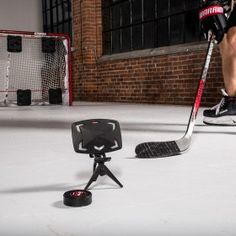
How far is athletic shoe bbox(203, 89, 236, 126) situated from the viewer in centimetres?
209

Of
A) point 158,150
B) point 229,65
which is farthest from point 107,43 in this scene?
point 158,150

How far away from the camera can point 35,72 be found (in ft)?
26.8

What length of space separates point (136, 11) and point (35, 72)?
3240 mm

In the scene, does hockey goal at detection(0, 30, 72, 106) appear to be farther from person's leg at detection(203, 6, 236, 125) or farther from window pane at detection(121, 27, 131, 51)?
person's leg at detection(203, 6, 236, 125)

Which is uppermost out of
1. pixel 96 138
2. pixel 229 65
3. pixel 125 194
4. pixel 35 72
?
pixel 35 72

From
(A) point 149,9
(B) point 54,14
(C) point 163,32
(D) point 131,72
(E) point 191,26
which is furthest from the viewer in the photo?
(B) point 54,14

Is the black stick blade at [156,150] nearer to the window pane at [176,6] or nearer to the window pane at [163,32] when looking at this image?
the window pane at [176,6]

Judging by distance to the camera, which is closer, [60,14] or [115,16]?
[115,16]

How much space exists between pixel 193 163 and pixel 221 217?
0.54 m

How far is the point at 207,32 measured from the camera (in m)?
1.79

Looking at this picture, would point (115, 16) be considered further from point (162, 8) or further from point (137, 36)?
point (162, 8)

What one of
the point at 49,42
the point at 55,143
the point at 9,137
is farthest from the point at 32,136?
the point at 49,42

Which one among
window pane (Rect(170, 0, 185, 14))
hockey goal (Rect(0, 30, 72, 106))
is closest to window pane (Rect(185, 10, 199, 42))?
window pane (Rect(170, 0, 185, 14))

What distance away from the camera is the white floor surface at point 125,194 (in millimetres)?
712
